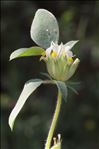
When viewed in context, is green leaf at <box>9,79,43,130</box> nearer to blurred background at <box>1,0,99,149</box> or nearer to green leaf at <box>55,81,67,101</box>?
green leaf at <box>55,81,67,101</box>

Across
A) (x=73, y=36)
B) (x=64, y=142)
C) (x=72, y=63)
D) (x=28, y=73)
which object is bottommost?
(x=64, y=142)

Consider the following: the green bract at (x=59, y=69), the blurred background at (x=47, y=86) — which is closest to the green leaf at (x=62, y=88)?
the green bract at (x=59, y=69)

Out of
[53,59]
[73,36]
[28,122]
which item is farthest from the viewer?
[73,36]

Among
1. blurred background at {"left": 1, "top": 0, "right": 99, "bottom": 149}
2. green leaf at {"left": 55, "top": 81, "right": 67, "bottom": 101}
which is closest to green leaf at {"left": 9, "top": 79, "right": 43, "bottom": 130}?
green leaf at {"left": 55, "top": 81, "right": 67, "bottom": 101}

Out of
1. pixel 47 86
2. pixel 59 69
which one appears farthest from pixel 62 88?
pixel 47 86

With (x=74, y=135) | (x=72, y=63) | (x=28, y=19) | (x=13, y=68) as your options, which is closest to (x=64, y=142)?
(x=74, y=135)

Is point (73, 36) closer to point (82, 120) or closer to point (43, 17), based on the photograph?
point (82, 120)

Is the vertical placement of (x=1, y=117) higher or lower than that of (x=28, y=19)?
lower
